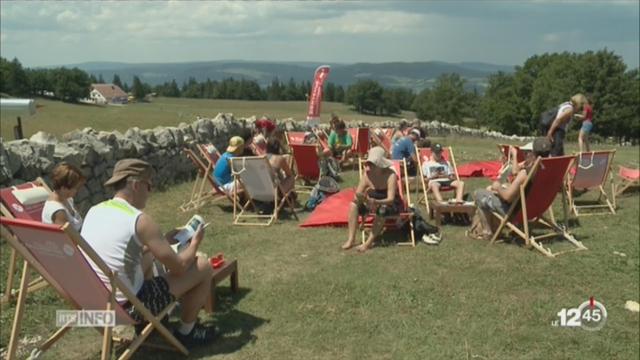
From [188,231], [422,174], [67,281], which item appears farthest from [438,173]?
[67,281]

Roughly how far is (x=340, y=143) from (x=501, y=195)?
6.08 m

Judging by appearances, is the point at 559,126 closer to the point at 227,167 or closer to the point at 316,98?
the point at 227,167

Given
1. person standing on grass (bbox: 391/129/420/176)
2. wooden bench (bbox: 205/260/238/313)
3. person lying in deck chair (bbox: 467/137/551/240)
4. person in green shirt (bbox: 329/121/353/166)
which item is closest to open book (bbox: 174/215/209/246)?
wooden bench (bbox: 205/260/238/313)

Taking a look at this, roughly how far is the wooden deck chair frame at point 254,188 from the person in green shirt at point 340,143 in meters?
4.12

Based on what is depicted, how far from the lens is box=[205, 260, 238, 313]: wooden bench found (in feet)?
14.7

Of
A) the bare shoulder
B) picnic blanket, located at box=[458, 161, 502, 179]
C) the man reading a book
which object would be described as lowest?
picnic blanket, located at box=[458, 161, 502, 179]

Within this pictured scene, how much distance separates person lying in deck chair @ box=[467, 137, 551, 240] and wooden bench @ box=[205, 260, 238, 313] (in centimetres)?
284

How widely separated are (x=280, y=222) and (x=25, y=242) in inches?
179

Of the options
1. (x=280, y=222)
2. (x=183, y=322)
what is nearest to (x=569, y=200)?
(x=280, y=222)

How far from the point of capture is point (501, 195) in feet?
20.1

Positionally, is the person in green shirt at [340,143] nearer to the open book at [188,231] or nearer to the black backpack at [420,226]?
the black backpack at [420,226]

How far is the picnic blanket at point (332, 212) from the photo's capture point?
7266mm

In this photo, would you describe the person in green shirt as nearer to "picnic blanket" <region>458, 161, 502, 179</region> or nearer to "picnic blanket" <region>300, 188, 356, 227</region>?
"picnic blanket" <region>458, 161, 502, 179</region>

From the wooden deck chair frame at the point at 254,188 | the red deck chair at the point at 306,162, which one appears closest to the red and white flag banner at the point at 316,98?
the red deck chair at the point at 306,162
